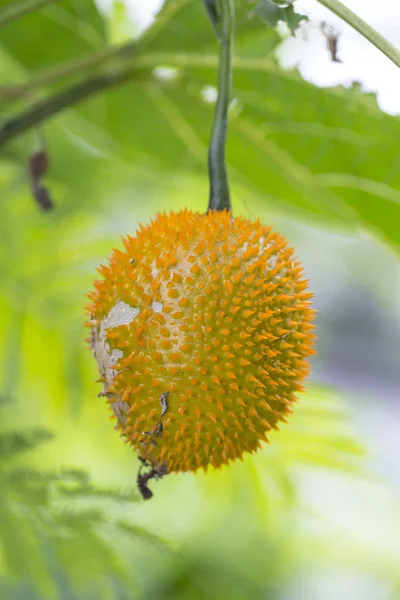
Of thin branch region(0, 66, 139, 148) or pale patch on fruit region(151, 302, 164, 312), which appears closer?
pale patch on fruit region(151, 302, 164, 312)

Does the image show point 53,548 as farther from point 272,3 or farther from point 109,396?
point 272,3

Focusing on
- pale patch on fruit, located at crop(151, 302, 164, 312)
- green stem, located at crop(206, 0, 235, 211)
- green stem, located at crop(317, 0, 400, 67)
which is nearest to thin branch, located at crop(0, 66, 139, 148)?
green stem, located at crop(206, 0, 235, 211)

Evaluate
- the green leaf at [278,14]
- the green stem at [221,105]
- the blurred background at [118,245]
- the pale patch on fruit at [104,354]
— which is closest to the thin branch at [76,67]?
the blurred background at [118,245]

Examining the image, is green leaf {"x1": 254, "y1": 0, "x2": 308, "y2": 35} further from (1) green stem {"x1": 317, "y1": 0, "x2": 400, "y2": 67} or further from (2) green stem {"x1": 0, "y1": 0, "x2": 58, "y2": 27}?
(2) green stem {"x1": 0, "y1": 0, "x2": 58, "y2": 27}

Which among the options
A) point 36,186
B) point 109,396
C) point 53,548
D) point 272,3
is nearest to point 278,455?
point 53,548

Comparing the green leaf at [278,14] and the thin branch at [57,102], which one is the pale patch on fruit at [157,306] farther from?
the thin branch at [57,102]

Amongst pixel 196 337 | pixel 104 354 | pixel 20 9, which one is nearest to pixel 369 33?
pixel 196 337
